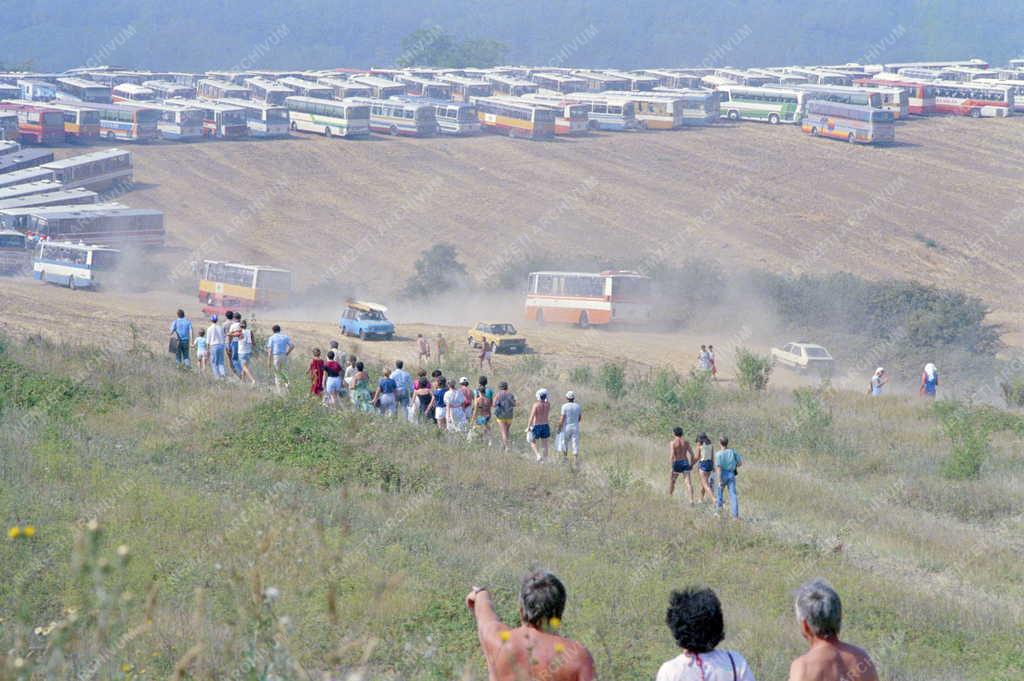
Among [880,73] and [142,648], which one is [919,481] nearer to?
[142,648]

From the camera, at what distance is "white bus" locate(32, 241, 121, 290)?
45125 millimetres

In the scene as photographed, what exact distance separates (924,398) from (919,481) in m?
9.67

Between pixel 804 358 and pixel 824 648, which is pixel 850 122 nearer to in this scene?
pixel 804 358

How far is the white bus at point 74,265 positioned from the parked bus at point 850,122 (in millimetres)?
54585

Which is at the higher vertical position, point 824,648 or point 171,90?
point 171,90

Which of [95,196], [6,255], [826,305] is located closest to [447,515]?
[826,305]

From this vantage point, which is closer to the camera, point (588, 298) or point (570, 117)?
point (588, 298)

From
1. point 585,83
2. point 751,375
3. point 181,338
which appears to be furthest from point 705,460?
point 585,83

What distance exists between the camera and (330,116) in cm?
7881

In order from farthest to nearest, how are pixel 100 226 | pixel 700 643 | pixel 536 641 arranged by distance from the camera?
pixel 100 226
pixel 700 643
pixel 536 641

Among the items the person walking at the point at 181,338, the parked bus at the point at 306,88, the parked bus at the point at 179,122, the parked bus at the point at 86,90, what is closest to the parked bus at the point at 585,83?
the parked bus at the point at 306,88

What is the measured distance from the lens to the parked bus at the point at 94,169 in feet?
190

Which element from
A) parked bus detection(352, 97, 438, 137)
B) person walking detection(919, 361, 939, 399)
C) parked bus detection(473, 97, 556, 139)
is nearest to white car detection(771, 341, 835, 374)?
person walking detection(919, 361, 939, 399)

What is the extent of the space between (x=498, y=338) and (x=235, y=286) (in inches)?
433
